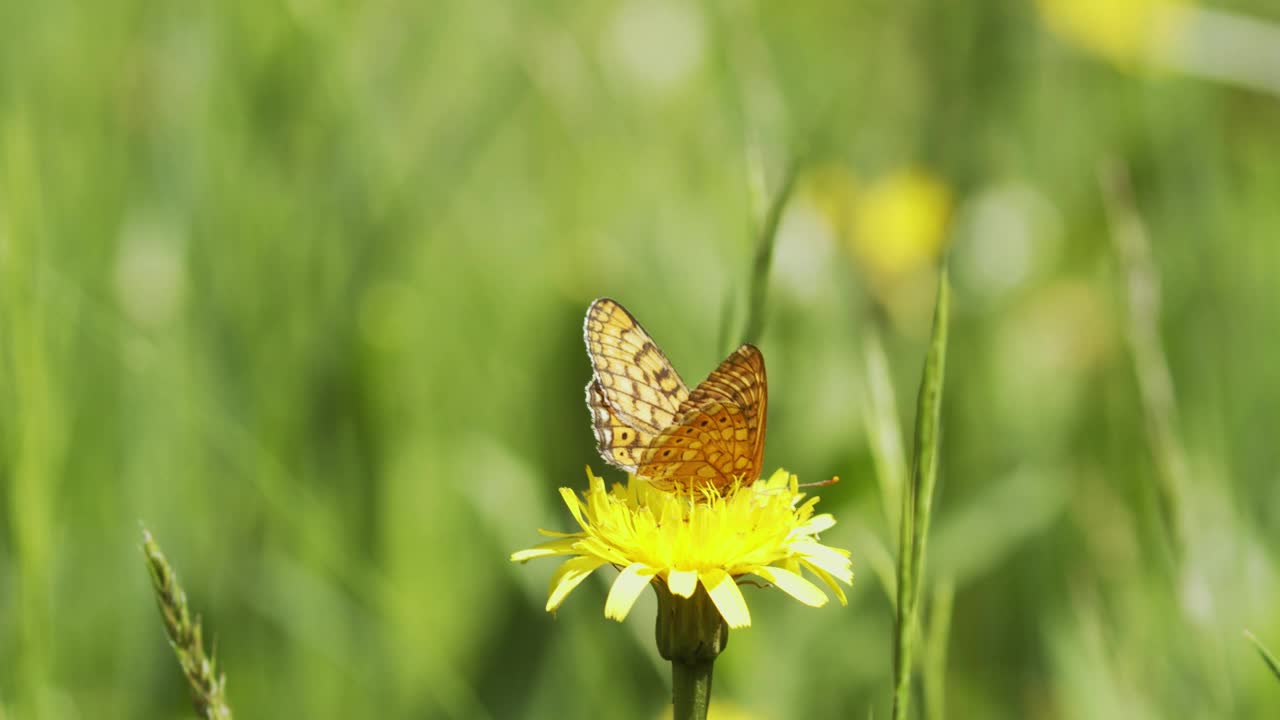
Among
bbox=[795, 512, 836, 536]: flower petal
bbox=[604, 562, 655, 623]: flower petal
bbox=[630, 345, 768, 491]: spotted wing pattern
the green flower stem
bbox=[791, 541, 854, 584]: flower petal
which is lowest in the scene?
the green flower stem

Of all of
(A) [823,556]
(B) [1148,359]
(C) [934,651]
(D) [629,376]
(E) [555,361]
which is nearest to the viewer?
(C) [934,651]

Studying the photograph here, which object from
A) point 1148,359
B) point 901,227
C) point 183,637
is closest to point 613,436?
point 183,637

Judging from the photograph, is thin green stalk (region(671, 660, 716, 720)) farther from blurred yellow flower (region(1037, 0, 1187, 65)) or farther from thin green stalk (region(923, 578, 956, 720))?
blurred yellow flower (region(1037, 0, 1187, 65))

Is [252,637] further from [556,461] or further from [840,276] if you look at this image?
[840,276]

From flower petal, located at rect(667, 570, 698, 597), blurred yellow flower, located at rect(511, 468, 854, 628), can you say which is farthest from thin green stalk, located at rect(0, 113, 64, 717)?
flower petal, located at rect(667, 570, 698, 597)

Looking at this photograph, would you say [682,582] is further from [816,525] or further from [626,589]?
[816,525]
